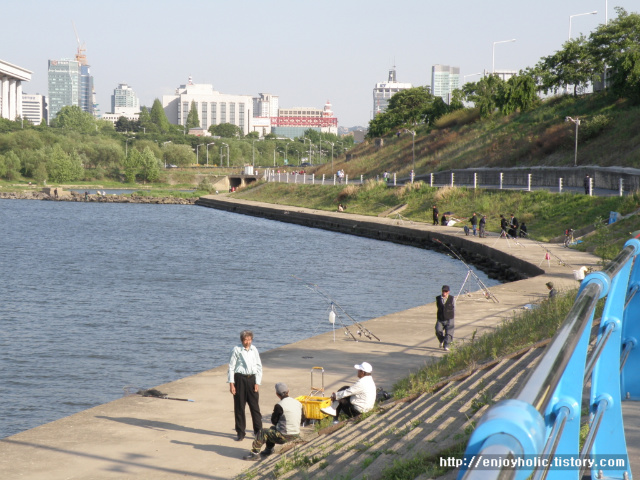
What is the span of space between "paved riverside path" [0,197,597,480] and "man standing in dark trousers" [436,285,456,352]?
296 mm

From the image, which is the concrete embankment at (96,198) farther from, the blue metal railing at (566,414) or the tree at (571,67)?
the blue metal railing at (566,414)

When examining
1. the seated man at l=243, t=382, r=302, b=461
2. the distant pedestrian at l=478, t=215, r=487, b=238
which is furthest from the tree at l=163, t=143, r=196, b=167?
the seated man at l=243, t=382, r=302, b=461

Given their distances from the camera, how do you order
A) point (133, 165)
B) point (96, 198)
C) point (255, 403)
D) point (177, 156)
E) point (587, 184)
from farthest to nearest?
point (177, 156), point (133, 165), point (96, 198), point (587, 184), point (255, 403)

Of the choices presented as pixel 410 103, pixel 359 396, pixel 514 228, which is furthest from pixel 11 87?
pixel 359 396

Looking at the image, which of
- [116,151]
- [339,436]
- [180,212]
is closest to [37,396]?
[339,436]

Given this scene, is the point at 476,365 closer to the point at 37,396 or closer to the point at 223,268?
the point at 37,396

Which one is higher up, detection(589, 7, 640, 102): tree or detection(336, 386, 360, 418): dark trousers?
detection(589, 7, 640, 102): tree

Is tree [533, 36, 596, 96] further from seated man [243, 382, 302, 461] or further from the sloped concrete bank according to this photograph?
seated man [243, 382, 302, 461]

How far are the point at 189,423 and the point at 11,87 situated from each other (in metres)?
187

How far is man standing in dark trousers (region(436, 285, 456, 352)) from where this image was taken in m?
15.0

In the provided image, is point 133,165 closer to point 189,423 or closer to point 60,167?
point 60,167

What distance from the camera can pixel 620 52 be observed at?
2527 inches

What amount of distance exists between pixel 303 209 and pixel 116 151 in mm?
80333

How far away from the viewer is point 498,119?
76.8m
